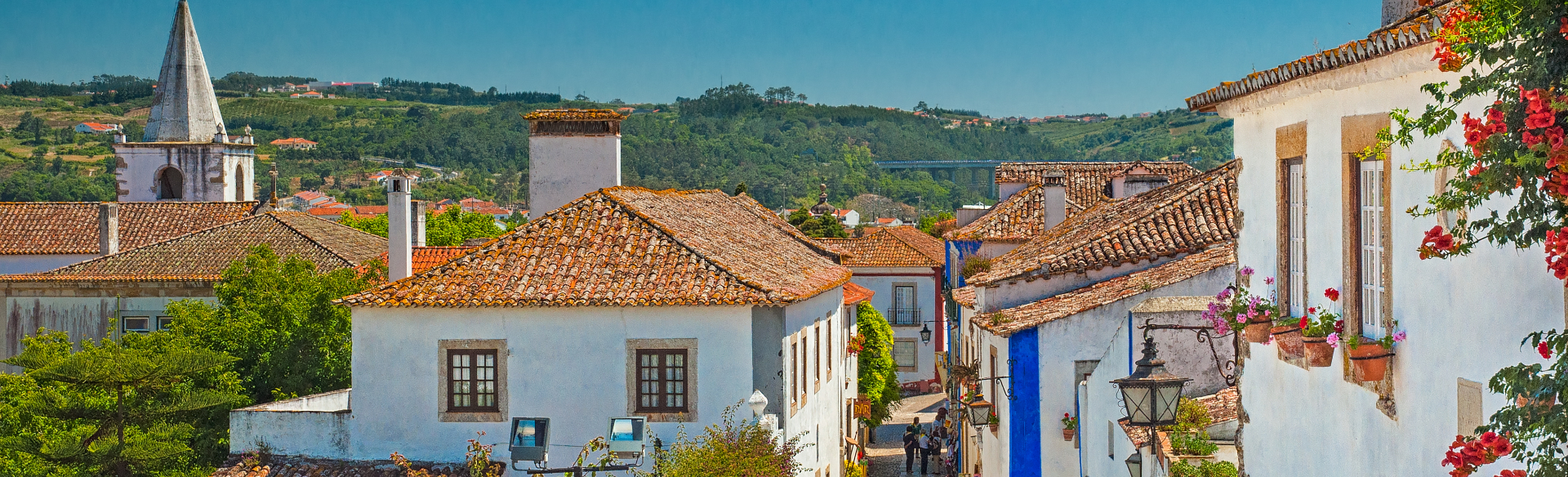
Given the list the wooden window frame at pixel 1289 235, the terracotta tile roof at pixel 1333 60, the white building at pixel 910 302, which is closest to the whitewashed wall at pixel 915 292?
the white building at pixel 910 302

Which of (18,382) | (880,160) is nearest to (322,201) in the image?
(880,160)

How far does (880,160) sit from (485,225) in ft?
344

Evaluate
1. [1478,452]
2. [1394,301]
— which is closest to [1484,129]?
[1478,452]

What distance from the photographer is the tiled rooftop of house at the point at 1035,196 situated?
32.6m

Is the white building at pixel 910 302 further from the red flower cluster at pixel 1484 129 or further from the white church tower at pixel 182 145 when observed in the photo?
the red flower cluster at pixel 1484 129

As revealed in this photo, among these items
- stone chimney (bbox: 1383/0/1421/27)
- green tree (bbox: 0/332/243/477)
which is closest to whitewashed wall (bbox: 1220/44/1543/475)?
stone chimney (bbox: 1383/0/1421/27)

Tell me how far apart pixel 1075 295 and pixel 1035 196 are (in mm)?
15592

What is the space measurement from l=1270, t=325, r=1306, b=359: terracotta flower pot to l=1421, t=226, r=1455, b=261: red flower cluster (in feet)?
10.6

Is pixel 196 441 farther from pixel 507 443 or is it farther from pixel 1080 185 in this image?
pixel 1080 185

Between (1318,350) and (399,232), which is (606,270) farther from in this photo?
(1318,350)

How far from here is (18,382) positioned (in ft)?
71.3

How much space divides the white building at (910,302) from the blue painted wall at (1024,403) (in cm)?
3438

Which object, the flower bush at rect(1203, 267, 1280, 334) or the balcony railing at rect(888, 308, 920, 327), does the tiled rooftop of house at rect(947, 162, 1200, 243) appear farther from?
the flower bush at rect(1203, 267, 1280, 334)

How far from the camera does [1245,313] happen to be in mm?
10531
